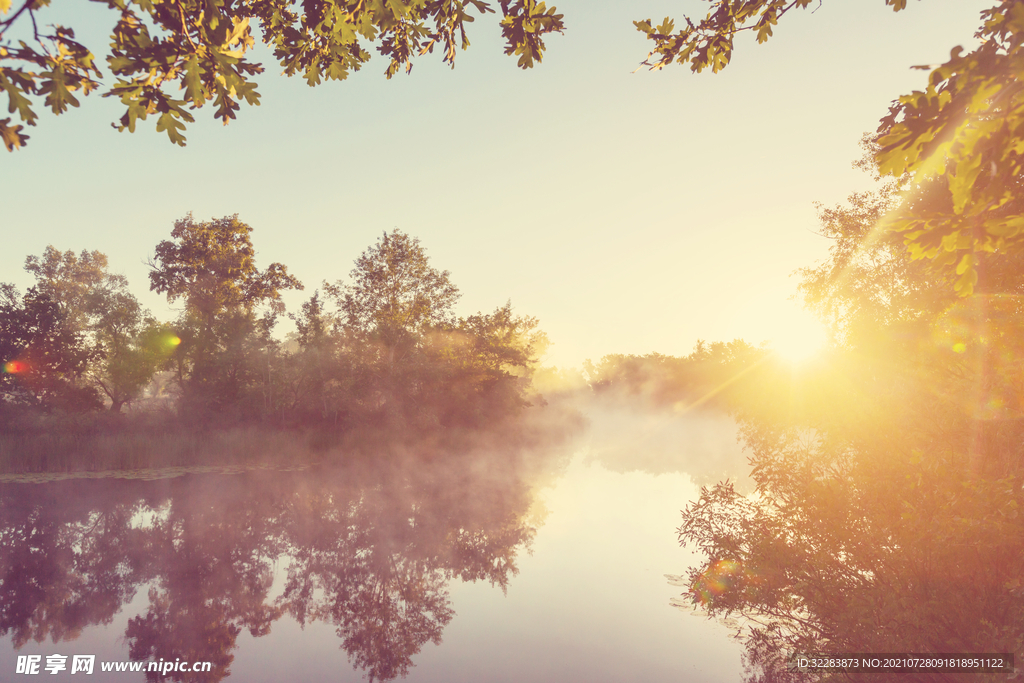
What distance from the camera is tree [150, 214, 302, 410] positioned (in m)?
31.3

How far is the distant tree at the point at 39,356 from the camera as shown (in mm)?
27422

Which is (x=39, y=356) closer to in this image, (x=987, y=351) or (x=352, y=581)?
Answer: (x=352, y=581)

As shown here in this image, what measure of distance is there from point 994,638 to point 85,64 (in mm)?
9063

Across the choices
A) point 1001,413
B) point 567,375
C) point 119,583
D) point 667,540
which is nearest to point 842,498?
point 1001,413

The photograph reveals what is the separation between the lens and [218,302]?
34156mm

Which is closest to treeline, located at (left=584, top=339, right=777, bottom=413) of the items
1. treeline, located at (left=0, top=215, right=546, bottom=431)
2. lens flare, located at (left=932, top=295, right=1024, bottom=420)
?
treeline, located at (left=0, top=215, right=546, bottom=431)

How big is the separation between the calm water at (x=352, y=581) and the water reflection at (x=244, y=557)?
53mm

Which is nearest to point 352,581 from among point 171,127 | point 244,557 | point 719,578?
point 244,557

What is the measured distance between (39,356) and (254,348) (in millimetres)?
10501

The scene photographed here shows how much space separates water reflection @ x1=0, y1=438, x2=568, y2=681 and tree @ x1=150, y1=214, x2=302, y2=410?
10.5 meters

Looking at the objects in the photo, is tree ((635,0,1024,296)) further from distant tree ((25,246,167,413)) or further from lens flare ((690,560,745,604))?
distant tree ((25,246,167,413))

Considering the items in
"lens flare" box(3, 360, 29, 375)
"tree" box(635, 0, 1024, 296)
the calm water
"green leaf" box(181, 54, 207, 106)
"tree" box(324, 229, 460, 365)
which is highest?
"tree" box(324, 229, 460, 365)

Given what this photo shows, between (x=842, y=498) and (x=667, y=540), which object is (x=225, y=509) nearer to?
(x=667, y=540)

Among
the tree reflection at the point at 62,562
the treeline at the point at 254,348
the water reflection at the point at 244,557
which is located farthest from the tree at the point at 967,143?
the treeline at the point at 254,348
